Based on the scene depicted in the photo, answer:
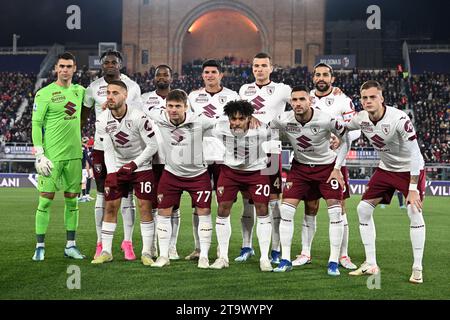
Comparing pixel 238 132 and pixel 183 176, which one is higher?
pixel 238 132

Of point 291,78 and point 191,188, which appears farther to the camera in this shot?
point 291,78

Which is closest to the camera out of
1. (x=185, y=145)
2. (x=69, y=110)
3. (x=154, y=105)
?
(x=185, y=145)

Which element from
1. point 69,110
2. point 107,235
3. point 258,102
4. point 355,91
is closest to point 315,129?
point 258,102

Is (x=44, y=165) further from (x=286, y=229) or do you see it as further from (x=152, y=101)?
(x=286, y=229)

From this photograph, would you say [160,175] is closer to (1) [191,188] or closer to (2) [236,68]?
(1) [191,188]

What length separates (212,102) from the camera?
7.53m

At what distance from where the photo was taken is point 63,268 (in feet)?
21.6

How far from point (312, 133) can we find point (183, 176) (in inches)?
64.8

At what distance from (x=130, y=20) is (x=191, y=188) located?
1541 inches

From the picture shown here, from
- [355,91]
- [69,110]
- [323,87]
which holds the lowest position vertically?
[69,110]

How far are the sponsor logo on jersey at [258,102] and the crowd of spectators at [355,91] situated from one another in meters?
20.8

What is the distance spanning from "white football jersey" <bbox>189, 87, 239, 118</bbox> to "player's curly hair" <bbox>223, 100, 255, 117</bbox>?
0.72 metres

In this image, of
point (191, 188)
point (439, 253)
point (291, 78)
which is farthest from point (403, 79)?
point (191, 188)

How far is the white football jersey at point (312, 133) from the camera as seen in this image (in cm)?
671
